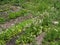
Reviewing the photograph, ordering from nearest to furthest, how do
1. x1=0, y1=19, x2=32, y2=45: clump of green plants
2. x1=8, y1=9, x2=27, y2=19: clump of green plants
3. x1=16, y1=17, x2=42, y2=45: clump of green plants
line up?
x1=16, y1=17, x2=42, y2=45: clump of green plants < x1=0, y1=19, x2=32, y2=45: clump of green plants < x1=8, y1=9, x2=27, y2=19: clump of green plants

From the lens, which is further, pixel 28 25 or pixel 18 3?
pixel 18 3

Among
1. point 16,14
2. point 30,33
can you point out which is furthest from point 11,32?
point 16,14

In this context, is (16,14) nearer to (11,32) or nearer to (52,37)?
(11,32)

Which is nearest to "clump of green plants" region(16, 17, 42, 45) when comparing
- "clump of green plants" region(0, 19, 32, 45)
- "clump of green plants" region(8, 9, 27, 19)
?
"clump of green plants" region(0, 19, 32, 45)

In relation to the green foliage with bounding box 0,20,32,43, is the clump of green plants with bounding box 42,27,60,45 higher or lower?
lower

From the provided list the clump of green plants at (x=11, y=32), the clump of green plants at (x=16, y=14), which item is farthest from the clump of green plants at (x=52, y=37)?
the clump of green plants at (x=16, y=14)

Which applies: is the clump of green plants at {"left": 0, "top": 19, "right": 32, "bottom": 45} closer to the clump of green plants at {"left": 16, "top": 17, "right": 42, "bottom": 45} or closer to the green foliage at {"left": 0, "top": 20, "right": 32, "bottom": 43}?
the green foliage at {"left": 0, "top": 20, "right": 32, "bottom": 43}

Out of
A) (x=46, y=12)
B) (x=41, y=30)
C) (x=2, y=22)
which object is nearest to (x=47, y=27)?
(x=41, y=30)

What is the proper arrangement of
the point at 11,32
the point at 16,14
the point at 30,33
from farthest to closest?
the point at 16,14, the point at 30,33, the point at 11,32

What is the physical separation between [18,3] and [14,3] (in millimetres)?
285

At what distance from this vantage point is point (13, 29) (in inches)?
429

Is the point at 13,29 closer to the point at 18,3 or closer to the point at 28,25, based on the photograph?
the point at 28,25

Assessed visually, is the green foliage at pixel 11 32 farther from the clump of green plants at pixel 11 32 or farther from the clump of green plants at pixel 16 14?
the clump of green plants at pixel 16 14

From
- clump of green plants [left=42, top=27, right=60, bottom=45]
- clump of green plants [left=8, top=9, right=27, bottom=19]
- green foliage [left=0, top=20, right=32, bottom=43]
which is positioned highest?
clump of green plants [left=8, top=9, right=27, bottom=19]
